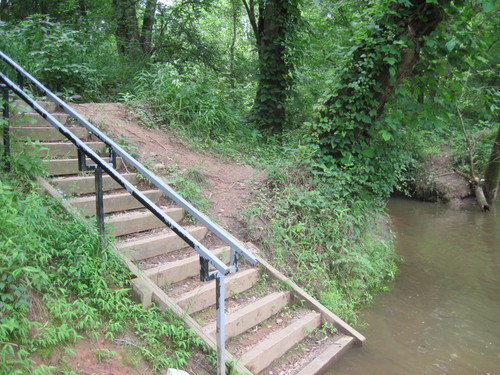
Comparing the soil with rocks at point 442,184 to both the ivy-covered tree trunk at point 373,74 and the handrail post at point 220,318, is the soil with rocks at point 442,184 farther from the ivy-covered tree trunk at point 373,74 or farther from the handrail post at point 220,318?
the handrail post at point 220,318

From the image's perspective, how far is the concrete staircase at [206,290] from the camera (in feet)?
11.9

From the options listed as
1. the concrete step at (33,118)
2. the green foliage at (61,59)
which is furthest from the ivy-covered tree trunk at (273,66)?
the concrete step at (33,118)

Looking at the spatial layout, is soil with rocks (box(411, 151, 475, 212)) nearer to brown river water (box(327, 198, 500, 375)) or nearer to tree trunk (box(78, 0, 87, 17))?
brown river water (box(327, 198, 500, 375))

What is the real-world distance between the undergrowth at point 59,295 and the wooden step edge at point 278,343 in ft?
1.63

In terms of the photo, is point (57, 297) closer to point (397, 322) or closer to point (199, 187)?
point (199, 187)

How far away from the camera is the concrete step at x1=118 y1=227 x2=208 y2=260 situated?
12.7 feet

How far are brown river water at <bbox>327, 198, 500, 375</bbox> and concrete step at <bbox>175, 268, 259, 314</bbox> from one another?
1262mm

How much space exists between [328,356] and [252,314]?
88 cm

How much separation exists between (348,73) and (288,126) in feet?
11.8

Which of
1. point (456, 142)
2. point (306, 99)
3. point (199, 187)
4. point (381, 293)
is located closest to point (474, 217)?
point (456, 142)

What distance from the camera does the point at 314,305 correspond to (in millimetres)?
4621

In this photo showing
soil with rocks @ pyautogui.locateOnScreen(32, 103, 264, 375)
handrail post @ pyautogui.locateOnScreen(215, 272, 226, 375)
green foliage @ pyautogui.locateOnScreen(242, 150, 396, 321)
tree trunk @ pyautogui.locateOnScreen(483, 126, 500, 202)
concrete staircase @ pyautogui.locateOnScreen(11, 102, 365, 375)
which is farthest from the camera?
tree trunk @ pyautogui.locateOnScreen(483, 126, 500, 202)

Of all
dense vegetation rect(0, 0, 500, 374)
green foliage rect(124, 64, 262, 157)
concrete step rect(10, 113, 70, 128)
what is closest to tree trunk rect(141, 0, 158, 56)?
dense vegetation rect(0, 0, 500, 374)

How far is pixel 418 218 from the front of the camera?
1150 cm
